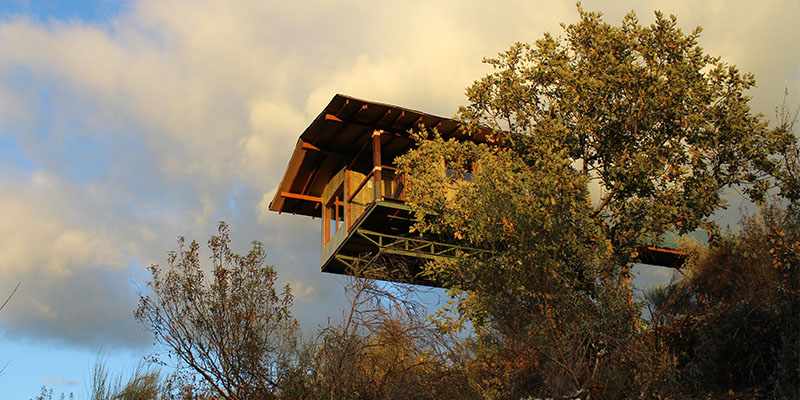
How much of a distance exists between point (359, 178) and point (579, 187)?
843cm

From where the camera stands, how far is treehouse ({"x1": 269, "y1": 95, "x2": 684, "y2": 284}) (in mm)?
17203

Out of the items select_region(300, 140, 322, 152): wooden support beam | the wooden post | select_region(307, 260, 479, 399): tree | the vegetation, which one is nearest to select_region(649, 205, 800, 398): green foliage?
the vegetation

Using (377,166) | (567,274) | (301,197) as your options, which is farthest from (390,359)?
(301,197)

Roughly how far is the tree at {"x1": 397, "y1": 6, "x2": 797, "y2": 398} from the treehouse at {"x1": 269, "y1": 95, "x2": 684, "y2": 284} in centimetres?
208

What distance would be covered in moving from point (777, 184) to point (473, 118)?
573cm

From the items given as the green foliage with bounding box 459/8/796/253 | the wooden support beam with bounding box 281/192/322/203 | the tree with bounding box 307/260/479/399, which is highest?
the wooden support beam with bounding box 281/192/322/203

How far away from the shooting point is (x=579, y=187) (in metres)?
12.3

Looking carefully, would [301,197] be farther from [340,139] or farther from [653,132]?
[653,132]

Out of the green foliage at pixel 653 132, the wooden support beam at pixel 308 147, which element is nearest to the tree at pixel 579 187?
the green foliage at pixel 653 132

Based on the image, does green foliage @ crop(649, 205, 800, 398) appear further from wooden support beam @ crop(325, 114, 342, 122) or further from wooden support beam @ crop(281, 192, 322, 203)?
wooden support beam @ crop(281, 192, 322, 203)

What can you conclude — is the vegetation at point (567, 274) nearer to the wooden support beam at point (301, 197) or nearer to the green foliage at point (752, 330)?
the green foliage at point (752, 330)

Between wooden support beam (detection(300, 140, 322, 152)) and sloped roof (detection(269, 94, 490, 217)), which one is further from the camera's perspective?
wooden support beam (detection(300, 140, 322, 152))

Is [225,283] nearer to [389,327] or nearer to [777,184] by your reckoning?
A: [389,327]

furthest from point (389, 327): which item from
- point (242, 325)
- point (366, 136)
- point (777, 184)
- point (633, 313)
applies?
point (366, 136)
